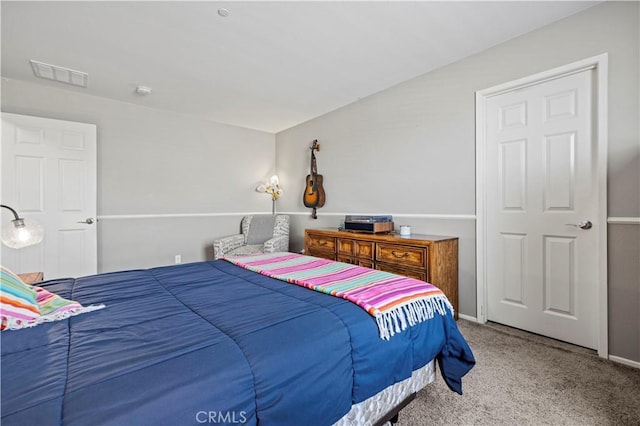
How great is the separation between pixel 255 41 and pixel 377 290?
2.25m

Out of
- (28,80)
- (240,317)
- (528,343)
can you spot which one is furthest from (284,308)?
(28,80)

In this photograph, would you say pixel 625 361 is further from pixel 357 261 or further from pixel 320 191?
pixel 320 191

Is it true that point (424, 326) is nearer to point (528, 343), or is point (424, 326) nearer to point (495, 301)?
point (528, 343)

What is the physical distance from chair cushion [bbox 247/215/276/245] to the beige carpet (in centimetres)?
312

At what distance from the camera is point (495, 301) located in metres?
2.63

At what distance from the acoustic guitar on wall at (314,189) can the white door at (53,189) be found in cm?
268

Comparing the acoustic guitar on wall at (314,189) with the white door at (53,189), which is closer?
the white door at (53,189)

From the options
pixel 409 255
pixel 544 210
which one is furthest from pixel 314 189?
pixel 544 210

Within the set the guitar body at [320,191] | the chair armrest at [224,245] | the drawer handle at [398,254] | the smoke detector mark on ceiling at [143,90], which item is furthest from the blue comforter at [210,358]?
the guitar body at [320,191]

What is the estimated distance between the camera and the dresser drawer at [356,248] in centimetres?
300

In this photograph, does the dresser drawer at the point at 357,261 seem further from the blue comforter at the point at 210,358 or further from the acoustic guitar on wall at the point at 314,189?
the blue comforter at the point at 210,358

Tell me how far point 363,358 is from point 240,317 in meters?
0.49

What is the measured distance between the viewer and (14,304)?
1043 mm

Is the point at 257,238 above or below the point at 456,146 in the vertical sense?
below
